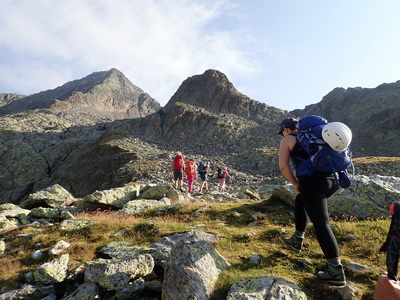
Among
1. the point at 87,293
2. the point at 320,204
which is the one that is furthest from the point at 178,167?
the point at 320,204

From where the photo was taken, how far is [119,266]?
17.8 ft

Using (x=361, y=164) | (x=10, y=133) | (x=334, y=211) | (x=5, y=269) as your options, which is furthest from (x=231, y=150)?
(x=10, y=133)

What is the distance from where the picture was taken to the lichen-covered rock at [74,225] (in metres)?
10.1

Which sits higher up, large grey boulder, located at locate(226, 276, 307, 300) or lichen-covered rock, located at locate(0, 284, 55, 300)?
large grey boulder, located at locate(226, 276, 307, 300)

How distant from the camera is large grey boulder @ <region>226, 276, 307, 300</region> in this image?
13.4 ft

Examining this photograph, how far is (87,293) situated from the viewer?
5.02 m

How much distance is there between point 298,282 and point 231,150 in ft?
240

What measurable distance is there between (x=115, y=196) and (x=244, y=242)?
10.3m

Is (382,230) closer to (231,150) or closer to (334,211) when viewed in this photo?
(334,211)

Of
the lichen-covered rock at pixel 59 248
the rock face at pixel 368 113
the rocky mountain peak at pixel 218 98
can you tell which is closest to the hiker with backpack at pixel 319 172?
the lichen-covered rock at pixel 59 248

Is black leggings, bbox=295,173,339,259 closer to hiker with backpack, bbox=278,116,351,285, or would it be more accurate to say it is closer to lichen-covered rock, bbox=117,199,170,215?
hiker with backpack, bbox=278,116,351,285

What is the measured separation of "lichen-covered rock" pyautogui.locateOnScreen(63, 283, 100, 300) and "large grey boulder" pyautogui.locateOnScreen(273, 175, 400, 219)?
9269mm

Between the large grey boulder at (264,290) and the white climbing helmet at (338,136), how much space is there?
2.55 meters

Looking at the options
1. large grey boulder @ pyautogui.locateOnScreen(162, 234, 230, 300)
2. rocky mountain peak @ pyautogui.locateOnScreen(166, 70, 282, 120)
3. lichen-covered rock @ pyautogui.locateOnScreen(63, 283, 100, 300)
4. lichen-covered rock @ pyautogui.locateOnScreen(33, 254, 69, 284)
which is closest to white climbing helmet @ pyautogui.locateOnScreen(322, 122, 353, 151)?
large grey boulder @ pyautogui.locateOnScreen(162, 234, 230, 300)
